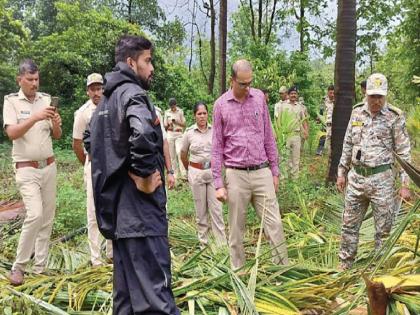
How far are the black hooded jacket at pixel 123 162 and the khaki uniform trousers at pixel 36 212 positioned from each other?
6.65 ft

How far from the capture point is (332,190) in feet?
26.0

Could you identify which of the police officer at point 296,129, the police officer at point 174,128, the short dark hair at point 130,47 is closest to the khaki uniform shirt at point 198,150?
the short dark hair at point 130,47

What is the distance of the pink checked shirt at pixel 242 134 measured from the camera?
183 inches

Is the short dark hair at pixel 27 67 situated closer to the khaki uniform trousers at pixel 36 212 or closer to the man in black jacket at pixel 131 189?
the khaki uniform trousers at pixel 36 212

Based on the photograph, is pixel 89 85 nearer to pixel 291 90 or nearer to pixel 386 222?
pixel 386 222

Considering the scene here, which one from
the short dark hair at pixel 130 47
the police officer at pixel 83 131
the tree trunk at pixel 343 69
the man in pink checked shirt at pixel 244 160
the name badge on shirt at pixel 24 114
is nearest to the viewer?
the short dark hair at pixel 130 47

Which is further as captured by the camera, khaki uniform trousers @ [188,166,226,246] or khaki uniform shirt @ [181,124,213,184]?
khaki uniform shirt @ [181,124,213,184]

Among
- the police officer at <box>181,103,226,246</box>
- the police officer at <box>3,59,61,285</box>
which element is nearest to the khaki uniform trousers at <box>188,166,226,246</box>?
the police officer at <box>181,103,226,246</box>

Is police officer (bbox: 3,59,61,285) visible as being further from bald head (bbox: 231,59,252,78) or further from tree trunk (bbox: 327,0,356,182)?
tree trunk (bbox: 327,0,356,182)

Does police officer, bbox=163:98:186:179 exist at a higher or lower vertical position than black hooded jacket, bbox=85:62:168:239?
lower

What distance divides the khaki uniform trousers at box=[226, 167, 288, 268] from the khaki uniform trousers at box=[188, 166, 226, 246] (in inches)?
49.3

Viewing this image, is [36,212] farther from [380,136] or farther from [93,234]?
[380,136]

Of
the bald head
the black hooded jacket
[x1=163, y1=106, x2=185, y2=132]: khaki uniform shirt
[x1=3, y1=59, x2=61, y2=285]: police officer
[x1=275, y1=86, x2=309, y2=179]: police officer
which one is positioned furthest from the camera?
[x1=163, y1=106, x2=185, y2=132]: khaki uniform shirt

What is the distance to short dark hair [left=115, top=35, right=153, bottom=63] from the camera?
3029 millimetres
